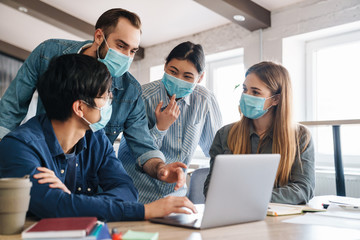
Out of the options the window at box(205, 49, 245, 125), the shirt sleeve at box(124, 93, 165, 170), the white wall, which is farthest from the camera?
the window at box(205, 49, 245, 125)

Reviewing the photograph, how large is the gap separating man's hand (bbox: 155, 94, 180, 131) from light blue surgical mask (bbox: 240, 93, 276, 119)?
340 millimetres

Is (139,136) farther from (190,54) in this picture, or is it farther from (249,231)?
(249,231)

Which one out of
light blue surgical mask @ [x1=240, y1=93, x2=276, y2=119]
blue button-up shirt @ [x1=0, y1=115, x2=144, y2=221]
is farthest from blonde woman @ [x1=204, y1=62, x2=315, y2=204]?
blue button-up shirt @ [x1=0, y1=115, x2=144, y2=221]

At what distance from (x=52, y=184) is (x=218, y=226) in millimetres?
463

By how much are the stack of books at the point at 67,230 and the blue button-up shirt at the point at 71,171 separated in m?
0.16

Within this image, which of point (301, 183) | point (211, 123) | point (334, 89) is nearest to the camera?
point (301, 183)

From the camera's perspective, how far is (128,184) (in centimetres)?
146

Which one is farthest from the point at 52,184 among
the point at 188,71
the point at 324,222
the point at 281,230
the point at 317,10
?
the point at 317,10

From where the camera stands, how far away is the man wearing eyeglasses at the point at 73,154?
3.69 ft

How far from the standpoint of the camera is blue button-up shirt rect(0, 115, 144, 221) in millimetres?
1110

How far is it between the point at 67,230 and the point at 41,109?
1.03m

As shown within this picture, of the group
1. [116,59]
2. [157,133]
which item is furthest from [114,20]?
[157,133]

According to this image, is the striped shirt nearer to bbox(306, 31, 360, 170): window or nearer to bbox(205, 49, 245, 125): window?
bbox(306, 31, 360, 170): window

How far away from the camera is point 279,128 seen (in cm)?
198
